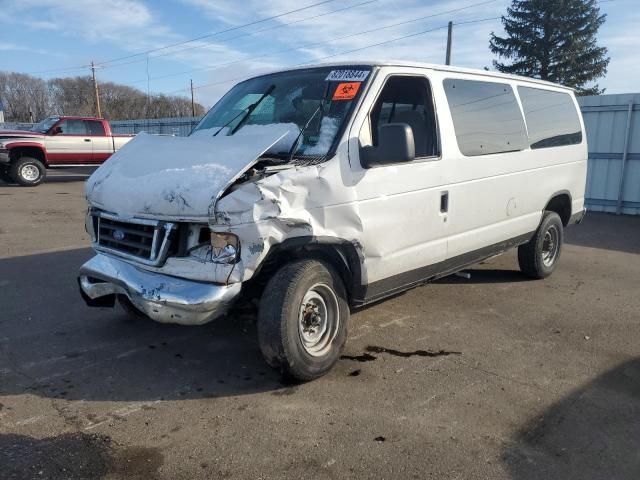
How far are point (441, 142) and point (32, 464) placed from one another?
3618mm

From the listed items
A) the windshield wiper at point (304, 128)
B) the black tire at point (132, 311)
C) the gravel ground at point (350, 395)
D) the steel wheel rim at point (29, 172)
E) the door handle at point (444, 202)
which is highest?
the windshield wiper at point (304, 128)

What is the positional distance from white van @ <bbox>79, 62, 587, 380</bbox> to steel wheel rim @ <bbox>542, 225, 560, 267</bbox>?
58.6 inches

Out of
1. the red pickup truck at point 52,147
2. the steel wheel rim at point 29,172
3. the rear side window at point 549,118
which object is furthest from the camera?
the steel wheel rim at point 29,172

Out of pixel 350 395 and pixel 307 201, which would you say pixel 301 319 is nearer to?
pixel 350 395

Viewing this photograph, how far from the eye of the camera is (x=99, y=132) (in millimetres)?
A: 17594

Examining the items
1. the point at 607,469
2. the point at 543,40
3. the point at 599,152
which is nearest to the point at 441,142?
the point at 607,469

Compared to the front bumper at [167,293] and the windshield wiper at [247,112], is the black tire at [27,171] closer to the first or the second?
the windshield wiper at [247,112]

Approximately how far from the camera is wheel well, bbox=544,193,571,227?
255 inches

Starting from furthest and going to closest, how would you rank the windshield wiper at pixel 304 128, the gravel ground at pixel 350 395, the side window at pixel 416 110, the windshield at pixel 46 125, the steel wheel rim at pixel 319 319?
the windshield at pixel 46 125
the side window at pixel 416 110
the windshield wiper at pixel 304 128
the steel wheel rim at pixel 319 319
the gravel ground at pixel 350 395

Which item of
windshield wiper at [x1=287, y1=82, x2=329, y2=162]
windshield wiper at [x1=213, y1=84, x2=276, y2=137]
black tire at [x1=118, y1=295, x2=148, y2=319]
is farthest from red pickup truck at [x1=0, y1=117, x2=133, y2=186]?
windshield wiper at [x1=287, y1=82, x2=329, y2=162]

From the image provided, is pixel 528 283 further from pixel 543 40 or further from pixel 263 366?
pixel 543 40

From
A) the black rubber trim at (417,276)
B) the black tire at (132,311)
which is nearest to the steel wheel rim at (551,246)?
the black rubber trim at (417,276)

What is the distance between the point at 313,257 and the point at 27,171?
15381 millimetres

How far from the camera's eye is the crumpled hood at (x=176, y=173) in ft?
10.9
